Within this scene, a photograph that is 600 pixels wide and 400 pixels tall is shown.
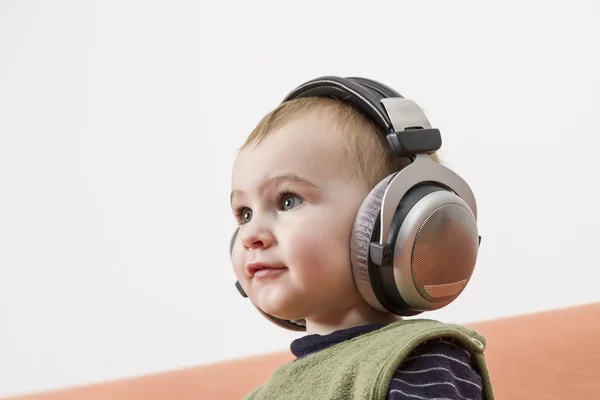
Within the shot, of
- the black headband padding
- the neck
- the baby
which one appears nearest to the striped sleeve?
the baby

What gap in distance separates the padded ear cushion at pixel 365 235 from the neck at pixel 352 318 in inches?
1.7

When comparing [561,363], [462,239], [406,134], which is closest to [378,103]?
[406,134]

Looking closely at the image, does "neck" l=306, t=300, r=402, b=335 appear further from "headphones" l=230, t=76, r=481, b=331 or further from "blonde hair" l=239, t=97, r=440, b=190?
"blonde hair" l=239, t=97, r=440, b=190

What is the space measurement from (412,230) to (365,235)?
5cm

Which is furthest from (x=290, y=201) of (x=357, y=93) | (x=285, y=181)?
(x=357, y=93)

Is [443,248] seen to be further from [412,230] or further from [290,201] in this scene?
[290,201]

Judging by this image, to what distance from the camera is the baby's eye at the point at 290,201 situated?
31.7 inches

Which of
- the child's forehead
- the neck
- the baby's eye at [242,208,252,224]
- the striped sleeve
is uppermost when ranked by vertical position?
the child's forehead

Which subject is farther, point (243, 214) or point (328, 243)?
point (243, 214)

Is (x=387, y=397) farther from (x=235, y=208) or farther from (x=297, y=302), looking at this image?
(x=235, y=208)

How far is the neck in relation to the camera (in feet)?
2.72

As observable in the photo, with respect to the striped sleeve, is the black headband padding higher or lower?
higher

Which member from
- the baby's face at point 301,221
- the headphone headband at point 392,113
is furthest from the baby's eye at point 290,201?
the headphone headband at point 392,113

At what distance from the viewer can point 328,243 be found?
0.78 m
